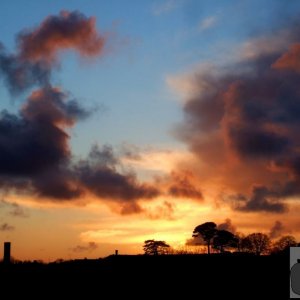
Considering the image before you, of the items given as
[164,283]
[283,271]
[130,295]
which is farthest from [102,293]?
[283,271]

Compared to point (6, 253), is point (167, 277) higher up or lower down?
lower down

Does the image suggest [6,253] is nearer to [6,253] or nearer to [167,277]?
[6,253]

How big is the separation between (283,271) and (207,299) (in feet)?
17.9

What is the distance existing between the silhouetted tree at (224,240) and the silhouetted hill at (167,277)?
7378 cm

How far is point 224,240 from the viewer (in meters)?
103

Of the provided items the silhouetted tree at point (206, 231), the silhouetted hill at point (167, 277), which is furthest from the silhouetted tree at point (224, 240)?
the silhouetted hill at point (167, 277)

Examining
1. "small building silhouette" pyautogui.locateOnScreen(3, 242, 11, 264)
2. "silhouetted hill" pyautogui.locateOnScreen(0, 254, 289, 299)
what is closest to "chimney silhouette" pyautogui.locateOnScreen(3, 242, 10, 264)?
"small building silhouette" pyautogui.locateOnScreen(3, 242, 11, 264)

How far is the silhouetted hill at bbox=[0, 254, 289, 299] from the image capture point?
2442cm

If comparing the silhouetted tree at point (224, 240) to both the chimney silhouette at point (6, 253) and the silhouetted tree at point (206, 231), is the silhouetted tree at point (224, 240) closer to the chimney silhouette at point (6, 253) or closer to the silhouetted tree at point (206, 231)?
the silhouetted tree at point (206, 231)

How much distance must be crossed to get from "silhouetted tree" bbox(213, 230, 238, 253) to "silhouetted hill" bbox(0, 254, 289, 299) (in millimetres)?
73784

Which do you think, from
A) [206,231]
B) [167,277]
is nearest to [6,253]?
[167,277]

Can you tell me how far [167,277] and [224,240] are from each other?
78954 mm

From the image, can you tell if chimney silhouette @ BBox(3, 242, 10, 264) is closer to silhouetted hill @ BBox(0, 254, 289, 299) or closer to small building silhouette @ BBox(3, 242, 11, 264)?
small building silhouette @ BBox(3, 242, 11, 264)

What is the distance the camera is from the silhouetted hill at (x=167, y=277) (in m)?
24.4
